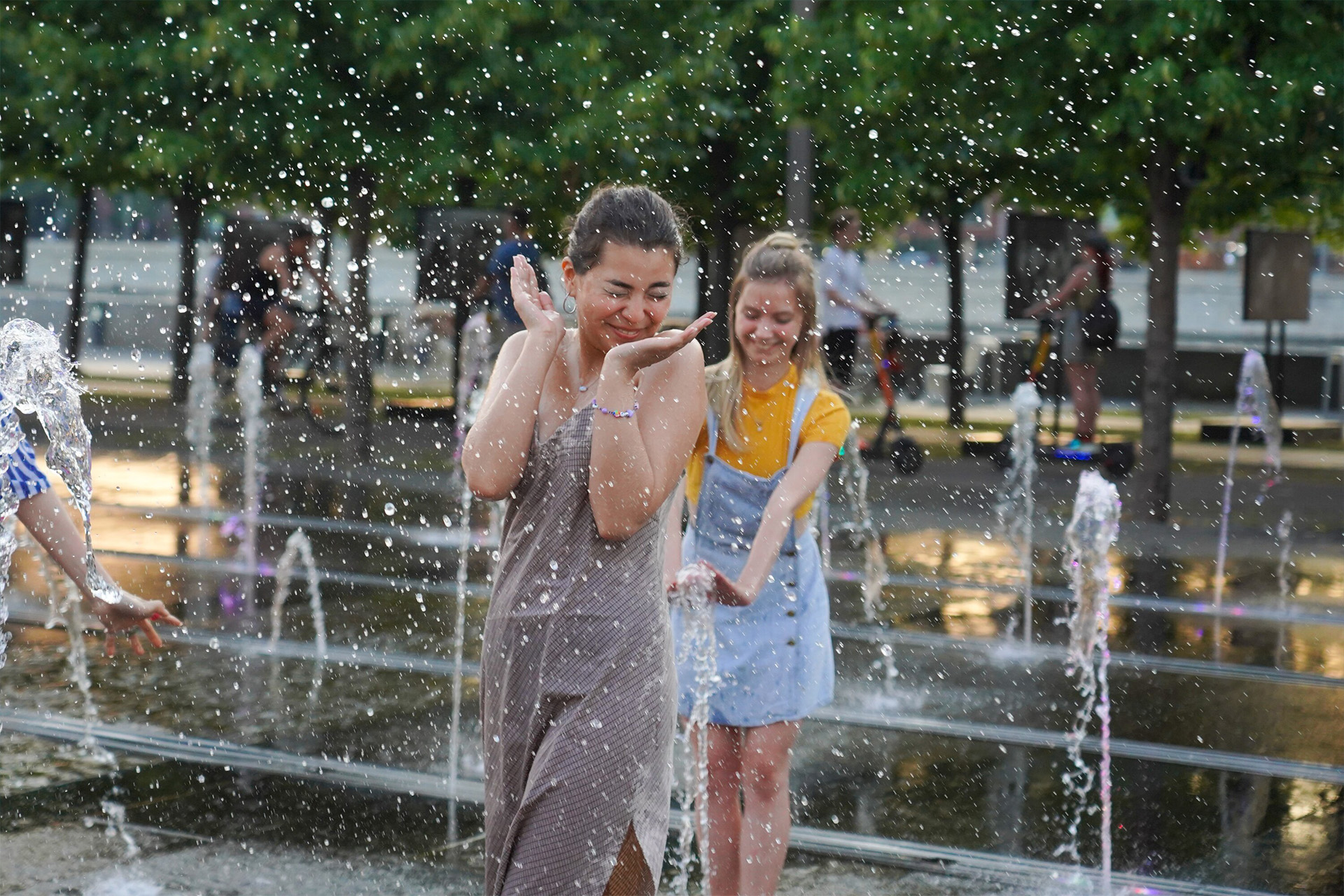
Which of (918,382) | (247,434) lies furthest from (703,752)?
(918,382)

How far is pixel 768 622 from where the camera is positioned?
3.91 metres

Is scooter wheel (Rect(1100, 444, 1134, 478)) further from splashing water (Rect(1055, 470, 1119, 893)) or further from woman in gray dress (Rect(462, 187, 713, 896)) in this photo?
woman in gray dress (Rect(462, 187, 713, 896))

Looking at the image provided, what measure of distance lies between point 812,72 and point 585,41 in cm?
239

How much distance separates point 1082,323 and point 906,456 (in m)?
2.12

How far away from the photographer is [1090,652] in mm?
7449

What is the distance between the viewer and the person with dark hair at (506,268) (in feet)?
50.1

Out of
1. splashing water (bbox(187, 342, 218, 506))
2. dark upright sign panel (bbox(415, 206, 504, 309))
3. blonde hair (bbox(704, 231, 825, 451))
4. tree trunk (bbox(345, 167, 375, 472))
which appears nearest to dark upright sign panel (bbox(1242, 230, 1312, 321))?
dark upright sign panel (bbox(415, 206, 504, 309))

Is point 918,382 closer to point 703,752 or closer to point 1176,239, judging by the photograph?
point 1176,239

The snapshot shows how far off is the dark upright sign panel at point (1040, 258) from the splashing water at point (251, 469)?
277 inches

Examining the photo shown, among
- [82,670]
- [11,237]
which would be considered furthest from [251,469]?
[11,237]

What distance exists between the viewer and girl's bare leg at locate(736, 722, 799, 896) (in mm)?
3824

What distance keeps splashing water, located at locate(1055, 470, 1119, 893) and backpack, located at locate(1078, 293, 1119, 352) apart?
4.26 m

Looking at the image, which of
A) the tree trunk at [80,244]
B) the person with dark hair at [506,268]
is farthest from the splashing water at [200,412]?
the tree trunk at [80,244]

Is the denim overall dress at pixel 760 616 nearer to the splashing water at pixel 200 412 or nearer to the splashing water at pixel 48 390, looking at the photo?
the splashing water at pixel 48 390
